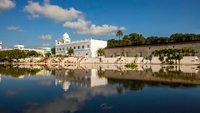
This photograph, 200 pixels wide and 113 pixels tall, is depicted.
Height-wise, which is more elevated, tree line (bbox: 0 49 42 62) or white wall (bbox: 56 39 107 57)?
white wall (bbox: 56 39 107 57)

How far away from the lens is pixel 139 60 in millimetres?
61000

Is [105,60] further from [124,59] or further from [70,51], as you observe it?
[70,51]

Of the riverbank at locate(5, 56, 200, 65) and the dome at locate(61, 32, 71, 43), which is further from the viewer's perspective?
the dome at locate(61, 32, 71, 43)

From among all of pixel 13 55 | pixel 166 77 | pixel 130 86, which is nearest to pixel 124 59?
pixel 13 55

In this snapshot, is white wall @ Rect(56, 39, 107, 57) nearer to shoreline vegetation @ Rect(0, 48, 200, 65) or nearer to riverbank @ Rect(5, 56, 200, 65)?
shoreline vegetation @ Rect(0, 48, 200, 65)

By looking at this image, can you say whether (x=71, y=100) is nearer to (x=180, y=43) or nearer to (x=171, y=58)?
(x=171, y=58)

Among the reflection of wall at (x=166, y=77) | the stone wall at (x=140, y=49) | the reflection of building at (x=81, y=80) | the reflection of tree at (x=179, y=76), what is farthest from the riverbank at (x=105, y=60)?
the reflection of building at (x=81, y=80)

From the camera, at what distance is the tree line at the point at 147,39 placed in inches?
2579

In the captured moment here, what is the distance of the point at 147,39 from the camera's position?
77875mm

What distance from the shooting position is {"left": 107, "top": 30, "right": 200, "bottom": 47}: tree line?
215ft

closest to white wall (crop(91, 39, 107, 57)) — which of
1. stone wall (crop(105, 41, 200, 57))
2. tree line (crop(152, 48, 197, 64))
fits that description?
stone wall (crop(105, 41, 200, 57))

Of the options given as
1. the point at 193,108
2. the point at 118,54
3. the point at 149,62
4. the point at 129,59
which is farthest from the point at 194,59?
the point at 193,108

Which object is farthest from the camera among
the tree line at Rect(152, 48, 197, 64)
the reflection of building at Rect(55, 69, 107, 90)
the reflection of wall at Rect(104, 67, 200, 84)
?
the tree line at Rect(152, 48, 197, 64)

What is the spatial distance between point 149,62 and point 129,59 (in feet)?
19.1
